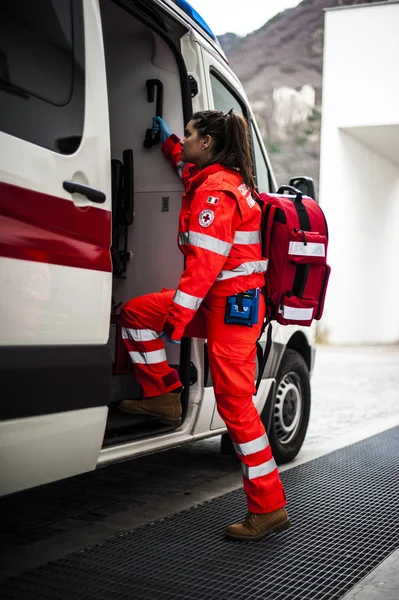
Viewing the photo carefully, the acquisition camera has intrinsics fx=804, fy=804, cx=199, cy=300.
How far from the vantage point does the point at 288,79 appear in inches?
902

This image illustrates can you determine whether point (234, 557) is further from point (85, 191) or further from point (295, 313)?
point (85, 191)

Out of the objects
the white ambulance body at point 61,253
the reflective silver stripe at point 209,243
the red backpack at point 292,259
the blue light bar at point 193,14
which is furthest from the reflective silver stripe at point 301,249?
the blue light bar at point 193,14

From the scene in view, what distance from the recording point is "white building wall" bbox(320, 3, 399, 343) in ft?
61.6

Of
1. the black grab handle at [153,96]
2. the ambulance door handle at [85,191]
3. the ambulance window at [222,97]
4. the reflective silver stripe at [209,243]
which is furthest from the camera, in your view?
the ambulance window at [222,97]

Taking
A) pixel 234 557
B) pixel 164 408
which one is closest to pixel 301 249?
pixel 164 408

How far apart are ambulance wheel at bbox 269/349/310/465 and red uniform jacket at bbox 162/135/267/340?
5.57ft

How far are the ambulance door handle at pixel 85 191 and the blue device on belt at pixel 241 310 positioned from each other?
778 millimetres

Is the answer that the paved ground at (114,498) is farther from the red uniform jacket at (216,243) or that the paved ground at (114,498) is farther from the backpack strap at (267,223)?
the backpack strap at (267,223)

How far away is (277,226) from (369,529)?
5.03 ft

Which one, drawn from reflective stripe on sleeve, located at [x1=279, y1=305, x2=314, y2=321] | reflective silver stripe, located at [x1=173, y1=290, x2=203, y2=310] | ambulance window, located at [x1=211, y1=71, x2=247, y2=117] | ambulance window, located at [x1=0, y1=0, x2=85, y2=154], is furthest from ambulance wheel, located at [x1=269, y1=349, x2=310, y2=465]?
ambulance window, located at [x1=0, y1=0, x2=85, y2=154]

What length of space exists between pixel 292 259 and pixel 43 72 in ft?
4.83

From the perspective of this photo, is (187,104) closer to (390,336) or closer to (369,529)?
(369,529)

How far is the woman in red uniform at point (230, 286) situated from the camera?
3.43 m

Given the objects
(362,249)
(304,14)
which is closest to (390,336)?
(362,249)
